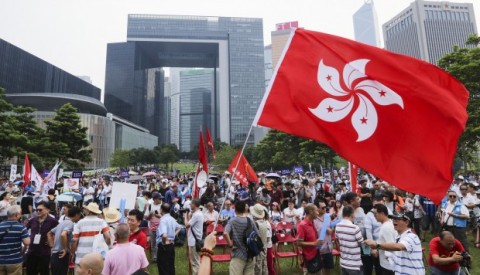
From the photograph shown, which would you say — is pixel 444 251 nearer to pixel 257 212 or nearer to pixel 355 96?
pixel 355 96

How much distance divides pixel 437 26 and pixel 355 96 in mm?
107476

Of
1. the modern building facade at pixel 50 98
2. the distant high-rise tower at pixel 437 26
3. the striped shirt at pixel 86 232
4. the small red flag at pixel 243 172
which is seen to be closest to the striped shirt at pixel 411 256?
the striped shirt at pixel 86 232

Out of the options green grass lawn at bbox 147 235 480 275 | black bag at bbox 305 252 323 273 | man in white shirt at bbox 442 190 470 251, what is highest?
man in white shirt at bbox 442 190 470 251

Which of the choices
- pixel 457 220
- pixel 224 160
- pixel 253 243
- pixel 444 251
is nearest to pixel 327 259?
pixel 253 243

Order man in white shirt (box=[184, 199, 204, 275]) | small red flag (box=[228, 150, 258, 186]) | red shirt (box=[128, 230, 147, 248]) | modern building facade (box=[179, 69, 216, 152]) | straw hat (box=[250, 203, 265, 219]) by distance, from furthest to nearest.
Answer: modern building facade (box=[179, 69, 216, 152]), small red flag (box=[228, 150, 258, 186]), man in white shirt (box=[184, 199, 204, 275]), straw hat (box=[250, 203, 265, 219]), red shirt (box=[128, 230, 147, 248])

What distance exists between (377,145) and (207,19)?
133 metres

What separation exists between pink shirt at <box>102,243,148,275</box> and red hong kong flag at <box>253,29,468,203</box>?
88.3 inches

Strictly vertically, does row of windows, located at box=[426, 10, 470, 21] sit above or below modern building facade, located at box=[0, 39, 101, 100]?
above

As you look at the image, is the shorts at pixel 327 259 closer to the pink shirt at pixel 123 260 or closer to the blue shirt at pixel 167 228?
the blue shirt at pixel 167 228

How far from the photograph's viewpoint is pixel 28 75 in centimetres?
8456

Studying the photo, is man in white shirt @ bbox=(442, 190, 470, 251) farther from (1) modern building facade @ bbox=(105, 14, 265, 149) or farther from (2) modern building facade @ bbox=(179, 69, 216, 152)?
(2) modern building facade @ bbox=(179, 69, 216, 152)

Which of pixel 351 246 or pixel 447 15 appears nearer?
pixel 351 246

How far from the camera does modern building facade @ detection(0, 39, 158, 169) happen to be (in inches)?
2940

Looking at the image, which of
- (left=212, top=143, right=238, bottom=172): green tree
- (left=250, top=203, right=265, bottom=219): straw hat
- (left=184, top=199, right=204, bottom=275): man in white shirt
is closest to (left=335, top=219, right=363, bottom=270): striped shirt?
(left=250, top=203, right=265, bottom=219): straw hat
